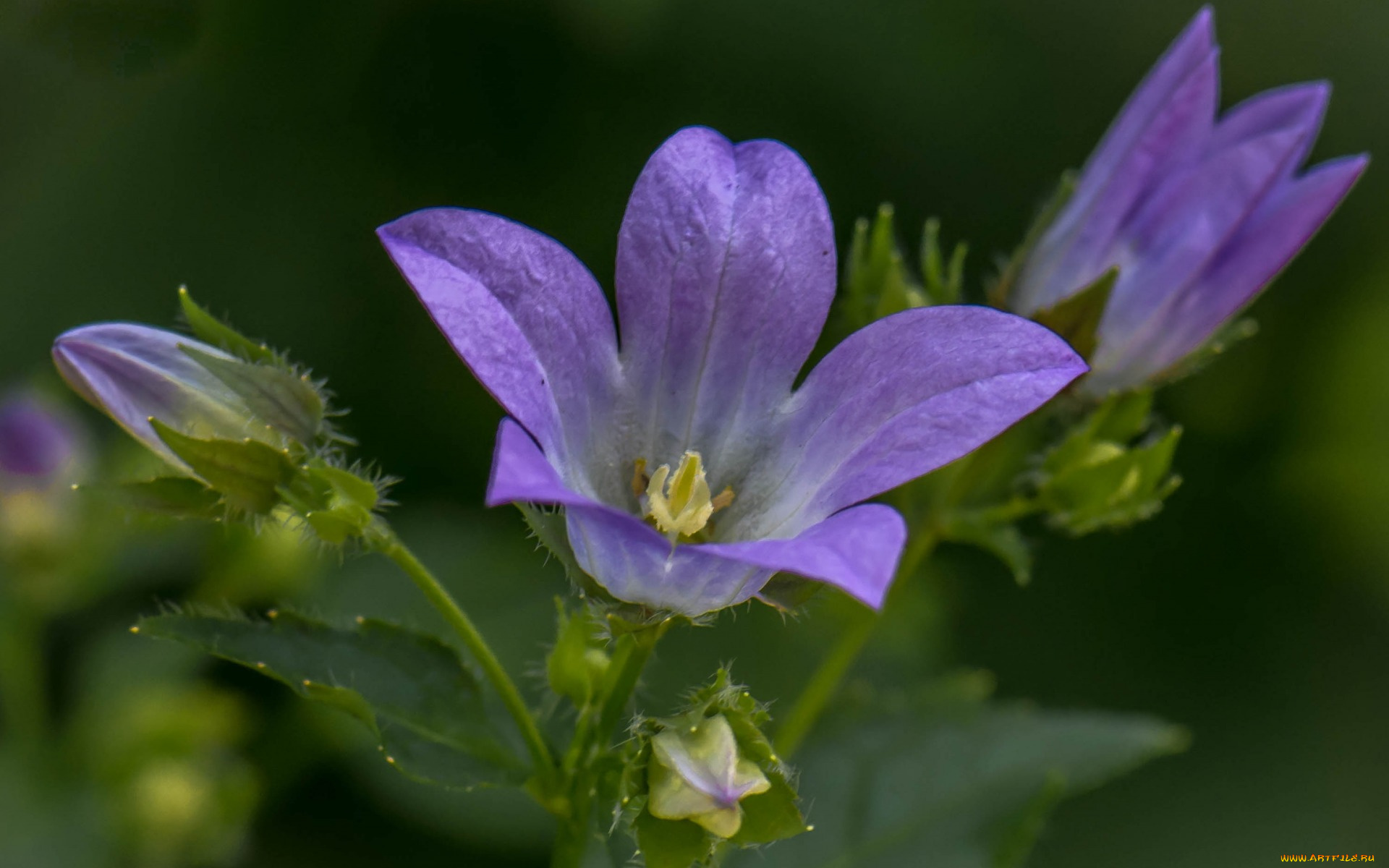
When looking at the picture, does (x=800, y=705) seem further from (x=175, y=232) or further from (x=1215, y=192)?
(x=175, y=232)

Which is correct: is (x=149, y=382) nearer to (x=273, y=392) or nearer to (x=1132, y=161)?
(x=273, y=392)

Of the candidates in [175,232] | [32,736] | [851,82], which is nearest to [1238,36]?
[851,82]

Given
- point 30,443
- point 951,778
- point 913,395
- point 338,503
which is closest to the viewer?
point 913,395

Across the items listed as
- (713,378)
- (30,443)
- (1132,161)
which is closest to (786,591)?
(713,378)

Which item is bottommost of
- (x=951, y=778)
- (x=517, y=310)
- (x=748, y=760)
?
(x=951, y=778)

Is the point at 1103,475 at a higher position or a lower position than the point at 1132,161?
lower

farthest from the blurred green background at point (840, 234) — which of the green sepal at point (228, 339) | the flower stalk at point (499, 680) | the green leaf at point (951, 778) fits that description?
the green sepal at point (228, 339)
